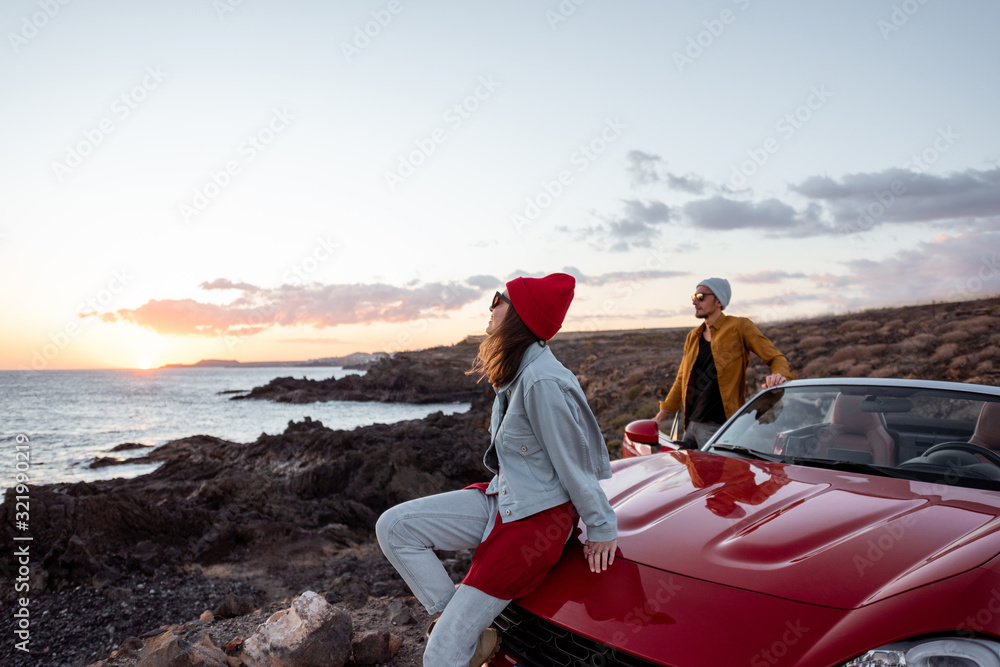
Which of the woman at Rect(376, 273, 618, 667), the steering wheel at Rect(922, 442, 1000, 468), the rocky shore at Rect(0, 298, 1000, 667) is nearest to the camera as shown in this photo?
the woman at Rect(376, 273, 618, 667)

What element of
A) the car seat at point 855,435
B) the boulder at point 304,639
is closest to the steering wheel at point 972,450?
the car seat at point 855,435

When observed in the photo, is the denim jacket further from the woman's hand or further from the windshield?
the windshield

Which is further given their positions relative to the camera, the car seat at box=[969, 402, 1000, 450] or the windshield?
the car seat at box=[969, 402, 1000, 450]

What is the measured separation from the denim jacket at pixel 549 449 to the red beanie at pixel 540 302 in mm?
89

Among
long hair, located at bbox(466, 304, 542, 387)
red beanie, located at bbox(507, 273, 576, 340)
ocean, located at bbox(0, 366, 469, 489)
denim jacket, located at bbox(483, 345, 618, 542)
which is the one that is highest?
red beanie, located at bbox(507, 273, 576, 340)

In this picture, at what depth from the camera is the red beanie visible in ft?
7.25

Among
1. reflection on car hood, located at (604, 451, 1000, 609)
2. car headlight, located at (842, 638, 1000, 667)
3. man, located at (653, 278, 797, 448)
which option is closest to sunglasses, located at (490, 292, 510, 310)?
reflection on car hood, located at (604, 451, 1000, 609)

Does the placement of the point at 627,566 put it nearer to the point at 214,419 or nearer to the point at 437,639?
the point at 437,639

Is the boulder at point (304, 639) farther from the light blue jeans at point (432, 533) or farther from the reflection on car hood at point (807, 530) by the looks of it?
the reflection on car hood at point (807, 530)

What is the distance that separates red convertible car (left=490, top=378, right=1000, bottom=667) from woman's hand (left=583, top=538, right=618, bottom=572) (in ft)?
0.13

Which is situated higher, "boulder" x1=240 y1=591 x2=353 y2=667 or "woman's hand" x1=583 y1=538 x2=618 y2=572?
"woman's hand" x1=583 y1=538 x2=618 y2=572

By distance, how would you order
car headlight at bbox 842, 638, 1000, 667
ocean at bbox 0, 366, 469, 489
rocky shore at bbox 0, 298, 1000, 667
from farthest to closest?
ocean at bbox 0, 366, 469, 489 → rocky shore at bbox 0, 298, 1000, 667 → car headlight at bbox 842, 638, 1000, 667

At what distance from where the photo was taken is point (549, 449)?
2.10 m

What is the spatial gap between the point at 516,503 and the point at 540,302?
2.47 ft
